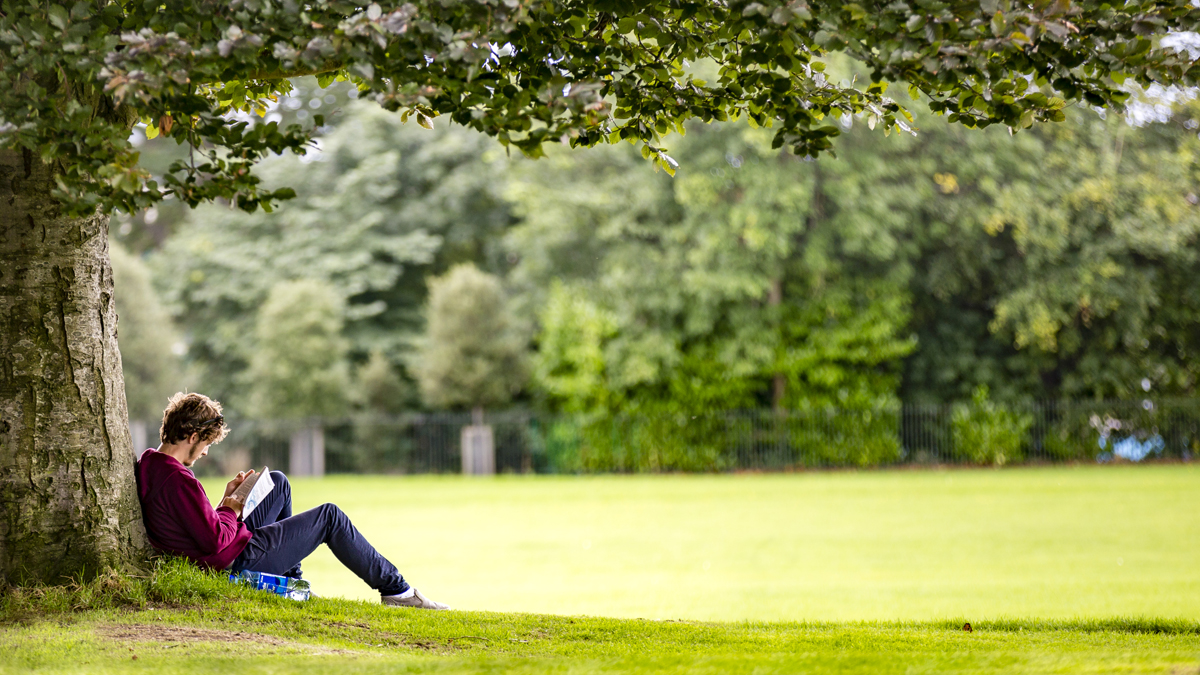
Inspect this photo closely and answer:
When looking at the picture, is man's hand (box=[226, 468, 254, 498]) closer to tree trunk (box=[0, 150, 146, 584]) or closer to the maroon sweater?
the maroon sweater

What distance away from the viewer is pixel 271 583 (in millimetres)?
5758

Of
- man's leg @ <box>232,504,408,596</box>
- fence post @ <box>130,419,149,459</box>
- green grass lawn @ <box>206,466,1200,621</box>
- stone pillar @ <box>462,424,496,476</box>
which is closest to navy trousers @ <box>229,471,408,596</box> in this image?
man's leg @ <box>232,504,408,596</box>

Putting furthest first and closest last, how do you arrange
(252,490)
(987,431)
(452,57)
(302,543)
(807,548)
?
(987,431), (807,548), (302,543), (252,490), (452,57)

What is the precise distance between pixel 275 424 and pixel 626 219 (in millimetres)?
10704

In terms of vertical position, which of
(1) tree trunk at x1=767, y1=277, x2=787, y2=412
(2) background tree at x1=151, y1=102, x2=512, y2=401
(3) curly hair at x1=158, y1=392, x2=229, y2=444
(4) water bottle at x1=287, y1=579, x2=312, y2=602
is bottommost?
(4) water bottle at x1=287, y1=579, x2=312, y2=602

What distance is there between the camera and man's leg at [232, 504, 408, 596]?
229 inches

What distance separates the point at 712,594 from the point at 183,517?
4.71m

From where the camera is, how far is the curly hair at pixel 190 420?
5.54m

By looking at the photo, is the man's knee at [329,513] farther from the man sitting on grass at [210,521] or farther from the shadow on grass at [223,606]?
the shadow on grass at [223,606]

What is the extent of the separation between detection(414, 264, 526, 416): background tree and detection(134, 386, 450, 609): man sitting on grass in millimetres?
20411

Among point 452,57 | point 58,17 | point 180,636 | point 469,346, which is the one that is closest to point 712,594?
point 180,636

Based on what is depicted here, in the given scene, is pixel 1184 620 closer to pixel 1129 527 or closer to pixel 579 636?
pixel 579 636

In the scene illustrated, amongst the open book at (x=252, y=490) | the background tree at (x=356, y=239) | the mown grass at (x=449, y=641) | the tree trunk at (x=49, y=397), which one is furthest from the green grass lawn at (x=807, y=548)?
the background tree at (x=356, y=239)

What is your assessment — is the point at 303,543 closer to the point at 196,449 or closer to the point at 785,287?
the point at 196,449
